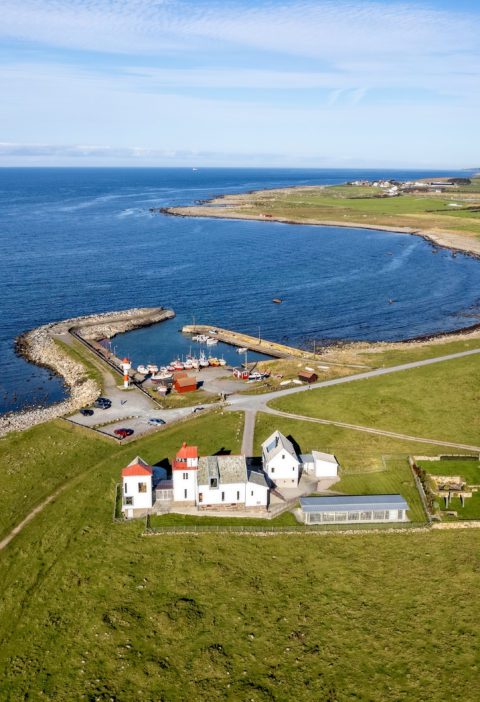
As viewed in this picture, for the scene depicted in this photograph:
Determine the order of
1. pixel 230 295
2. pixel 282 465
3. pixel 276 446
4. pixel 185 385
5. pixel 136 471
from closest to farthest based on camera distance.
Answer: pixel 136 471
pixel 282 465
pixel 276 446
pixel 185 385
pixel 230 295

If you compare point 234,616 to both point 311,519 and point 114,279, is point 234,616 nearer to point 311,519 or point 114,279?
point 311,519

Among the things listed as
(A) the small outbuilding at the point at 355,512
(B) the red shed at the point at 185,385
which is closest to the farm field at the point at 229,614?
(A) the small outbuilding at the point at 355,512

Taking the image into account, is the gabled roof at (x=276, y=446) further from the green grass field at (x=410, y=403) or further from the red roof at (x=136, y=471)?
the green grass field at (x=410, y=403)

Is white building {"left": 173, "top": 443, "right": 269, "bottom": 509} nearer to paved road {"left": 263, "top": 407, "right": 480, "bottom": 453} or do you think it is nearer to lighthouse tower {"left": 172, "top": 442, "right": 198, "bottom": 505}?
lighthouse tower {"left": 172, "top": 442, "right": 198, "bottom": 505}

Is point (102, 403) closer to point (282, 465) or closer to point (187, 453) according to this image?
point (187, 453)

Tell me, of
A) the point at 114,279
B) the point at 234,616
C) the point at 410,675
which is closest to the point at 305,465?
the point at 234,616

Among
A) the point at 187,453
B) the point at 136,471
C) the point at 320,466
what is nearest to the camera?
the point at 136,471

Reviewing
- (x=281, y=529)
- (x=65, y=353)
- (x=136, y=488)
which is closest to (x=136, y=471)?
(x=136, y=488)
